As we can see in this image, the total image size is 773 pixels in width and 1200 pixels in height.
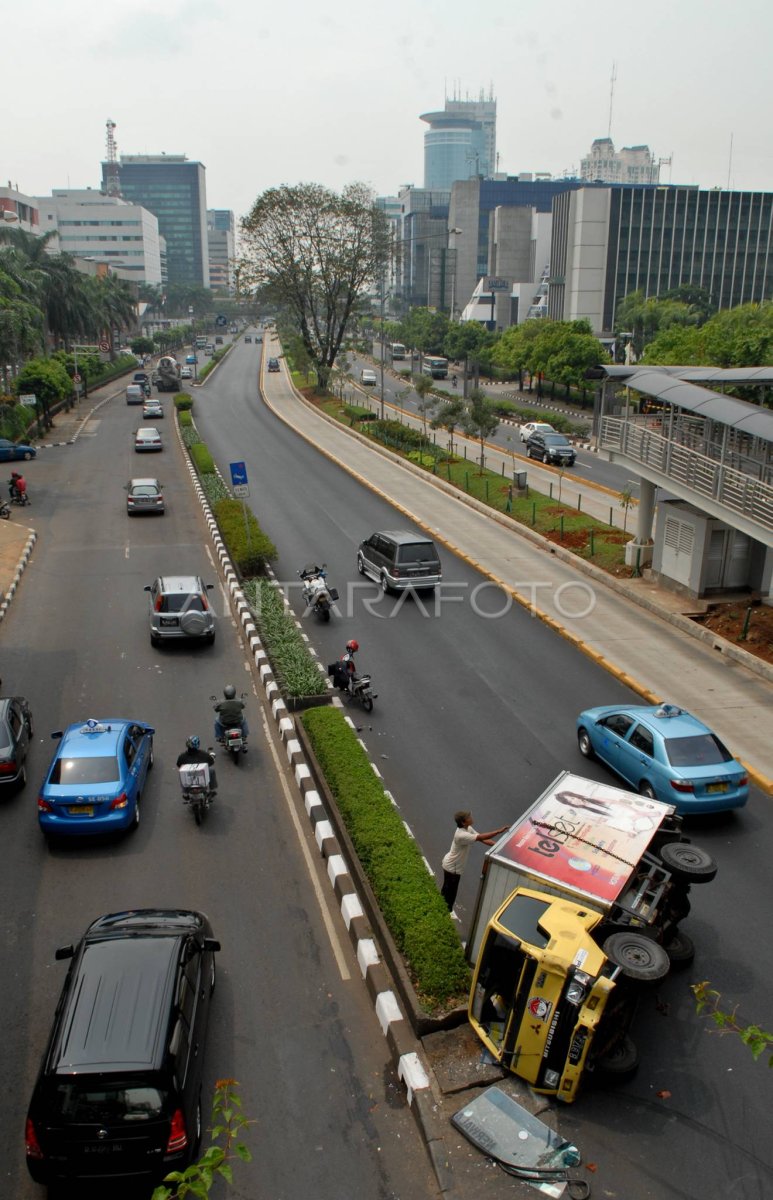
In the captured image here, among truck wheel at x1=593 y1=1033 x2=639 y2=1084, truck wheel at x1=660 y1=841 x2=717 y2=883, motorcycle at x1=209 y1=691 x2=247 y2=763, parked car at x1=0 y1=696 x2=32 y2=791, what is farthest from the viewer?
motorcycle at x1=209 y1=691 x2=247 y2=763

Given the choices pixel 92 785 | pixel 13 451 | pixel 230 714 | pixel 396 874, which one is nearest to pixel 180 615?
pixel 230 714

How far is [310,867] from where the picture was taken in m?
12.1

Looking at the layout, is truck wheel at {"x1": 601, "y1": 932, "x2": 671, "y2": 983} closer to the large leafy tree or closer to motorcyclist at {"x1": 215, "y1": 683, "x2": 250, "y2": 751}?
motorcyclist at {"x1": 215, "y1": 683, "x2": 250, "y2": 751}

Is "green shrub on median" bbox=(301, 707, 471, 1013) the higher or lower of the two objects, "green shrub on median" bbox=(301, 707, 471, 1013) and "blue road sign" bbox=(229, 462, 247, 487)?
the lower

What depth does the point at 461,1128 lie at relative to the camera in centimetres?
779

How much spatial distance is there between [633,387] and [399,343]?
105 metres

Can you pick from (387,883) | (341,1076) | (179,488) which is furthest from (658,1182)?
→ (179,488)

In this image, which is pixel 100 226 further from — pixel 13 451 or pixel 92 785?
pixel 92 785

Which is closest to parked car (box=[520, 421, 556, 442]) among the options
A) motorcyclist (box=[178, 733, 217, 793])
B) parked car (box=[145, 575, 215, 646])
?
parked car (box=[145, 575, 215, 646])

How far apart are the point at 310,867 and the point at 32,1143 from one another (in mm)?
5392

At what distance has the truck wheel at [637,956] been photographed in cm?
805

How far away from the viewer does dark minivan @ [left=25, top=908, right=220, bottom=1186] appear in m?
7.05

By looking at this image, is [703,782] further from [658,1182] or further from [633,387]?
[633,387]

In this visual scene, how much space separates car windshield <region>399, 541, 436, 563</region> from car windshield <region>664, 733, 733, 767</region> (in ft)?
38.9
